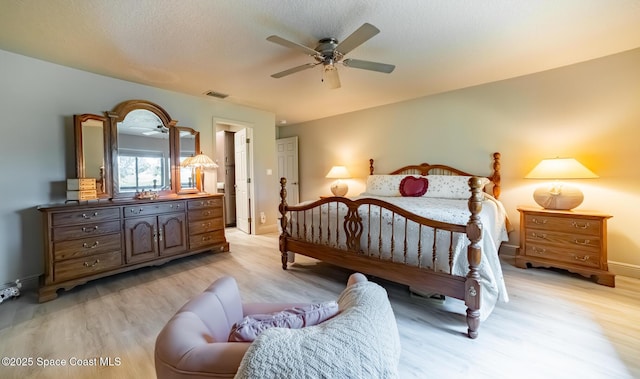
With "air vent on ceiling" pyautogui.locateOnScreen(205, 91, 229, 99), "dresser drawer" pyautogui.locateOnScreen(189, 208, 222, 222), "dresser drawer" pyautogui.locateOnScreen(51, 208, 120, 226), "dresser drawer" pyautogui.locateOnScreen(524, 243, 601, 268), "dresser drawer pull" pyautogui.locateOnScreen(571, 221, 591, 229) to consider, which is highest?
"air vent on ceiling" pyautogui.locateOnScreen(205, 91, 229, 99)

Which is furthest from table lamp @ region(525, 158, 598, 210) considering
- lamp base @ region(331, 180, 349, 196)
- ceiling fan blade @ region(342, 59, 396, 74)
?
lamp base @ region(331, 180, 349, 196)

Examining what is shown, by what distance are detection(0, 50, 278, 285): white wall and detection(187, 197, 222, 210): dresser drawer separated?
1.28m

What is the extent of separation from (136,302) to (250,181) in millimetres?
2917

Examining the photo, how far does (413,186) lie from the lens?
397 centimetres

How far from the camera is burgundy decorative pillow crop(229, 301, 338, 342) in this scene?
2.61ft

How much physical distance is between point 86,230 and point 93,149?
97cm

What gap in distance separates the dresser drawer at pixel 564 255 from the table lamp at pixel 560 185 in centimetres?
47

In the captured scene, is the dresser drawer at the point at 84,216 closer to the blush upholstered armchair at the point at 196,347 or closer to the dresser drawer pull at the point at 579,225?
the blush upholstered armchair at the point at 196,347

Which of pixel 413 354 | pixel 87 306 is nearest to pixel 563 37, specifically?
pixel 413 354

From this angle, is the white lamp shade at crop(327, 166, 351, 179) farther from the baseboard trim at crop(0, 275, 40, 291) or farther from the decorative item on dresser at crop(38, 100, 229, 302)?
the baseboard trim at crop(0, 275, 40, 291)

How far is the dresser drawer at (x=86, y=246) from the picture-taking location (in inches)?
101

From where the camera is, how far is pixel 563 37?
8.04 ft

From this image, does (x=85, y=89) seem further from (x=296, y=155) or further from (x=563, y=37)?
(x=563, y=37)

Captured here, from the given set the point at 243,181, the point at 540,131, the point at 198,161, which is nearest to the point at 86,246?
the point at 198,161
